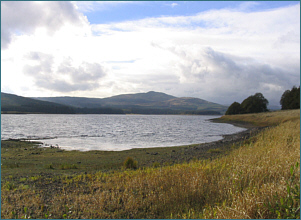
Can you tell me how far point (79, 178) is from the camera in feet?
38.1

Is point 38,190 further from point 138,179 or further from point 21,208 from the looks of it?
point 138,179

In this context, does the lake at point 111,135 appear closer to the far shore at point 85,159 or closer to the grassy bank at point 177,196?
the far shore at point 85,159

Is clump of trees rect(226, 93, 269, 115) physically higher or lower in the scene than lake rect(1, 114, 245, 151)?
higher

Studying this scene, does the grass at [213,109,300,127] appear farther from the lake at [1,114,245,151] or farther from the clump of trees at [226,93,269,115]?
the clump of trees at [226,93,269,115]

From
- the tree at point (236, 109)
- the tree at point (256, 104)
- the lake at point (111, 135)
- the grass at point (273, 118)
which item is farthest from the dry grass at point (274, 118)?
the tree at point (236, 109)

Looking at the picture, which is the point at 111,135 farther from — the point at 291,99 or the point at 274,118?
the point at 291,99

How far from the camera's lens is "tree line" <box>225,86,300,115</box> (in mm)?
96062

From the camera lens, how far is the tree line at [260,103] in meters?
96.1

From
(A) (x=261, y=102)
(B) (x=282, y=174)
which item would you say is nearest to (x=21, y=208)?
(B) (x=282, y=174)

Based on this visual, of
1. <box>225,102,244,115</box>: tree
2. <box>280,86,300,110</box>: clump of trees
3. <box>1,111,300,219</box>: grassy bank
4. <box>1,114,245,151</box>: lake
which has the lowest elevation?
<box>1,114,245,151</box>: lake

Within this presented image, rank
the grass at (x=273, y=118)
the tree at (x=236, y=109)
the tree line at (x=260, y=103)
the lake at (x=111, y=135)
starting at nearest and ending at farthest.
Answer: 1. the lake at (x=111, y=135)
2. the grass at (x=273, y=118)
3. the tree line at (x=260, y=103)
4. the tree at (x=236, y=109)

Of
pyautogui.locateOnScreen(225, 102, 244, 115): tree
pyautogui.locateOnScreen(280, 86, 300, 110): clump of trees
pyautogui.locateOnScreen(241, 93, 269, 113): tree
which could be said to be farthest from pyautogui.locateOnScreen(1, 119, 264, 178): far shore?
pyautogui.locateOnScreen(225, 102, 244, 115): tree

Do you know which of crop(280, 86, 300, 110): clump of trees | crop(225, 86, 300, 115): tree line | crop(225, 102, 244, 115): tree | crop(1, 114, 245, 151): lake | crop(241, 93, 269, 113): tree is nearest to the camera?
crop(1, 114, 245, 151): lake

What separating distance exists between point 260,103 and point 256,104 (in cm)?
202
